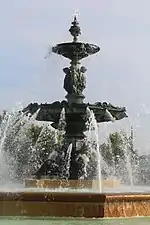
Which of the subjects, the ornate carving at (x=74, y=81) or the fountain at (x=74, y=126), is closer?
the fountain at (x=74, y=126)

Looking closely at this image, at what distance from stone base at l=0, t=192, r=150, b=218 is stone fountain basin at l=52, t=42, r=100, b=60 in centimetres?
575

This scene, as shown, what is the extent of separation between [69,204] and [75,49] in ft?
20.0

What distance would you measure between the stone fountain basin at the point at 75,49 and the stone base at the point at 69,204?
5748mm

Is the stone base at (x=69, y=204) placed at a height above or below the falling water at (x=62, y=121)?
below

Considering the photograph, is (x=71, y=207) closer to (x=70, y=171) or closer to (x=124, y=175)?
(x=70, y=171)

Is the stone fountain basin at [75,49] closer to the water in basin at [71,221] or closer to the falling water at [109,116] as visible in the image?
the falling water at [109,116]

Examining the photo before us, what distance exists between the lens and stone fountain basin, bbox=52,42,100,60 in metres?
15.3

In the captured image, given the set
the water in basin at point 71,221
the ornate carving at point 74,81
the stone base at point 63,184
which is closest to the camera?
the water in basin at point 71,221

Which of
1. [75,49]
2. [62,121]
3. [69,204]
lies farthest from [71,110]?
[69,204]

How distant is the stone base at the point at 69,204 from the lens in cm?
1030

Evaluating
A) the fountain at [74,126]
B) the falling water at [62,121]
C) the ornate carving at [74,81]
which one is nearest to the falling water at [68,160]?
the fountain at [74,126]

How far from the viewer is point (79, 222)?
389 inches

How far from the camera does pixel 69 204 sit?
1035cm

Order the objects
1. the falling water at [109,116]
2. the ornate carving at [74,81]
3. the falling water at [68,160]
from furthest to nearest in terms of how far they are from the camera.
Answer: the ornate carving at [74,81] < the falling water at [109,116] < the falling water at [68,160]
